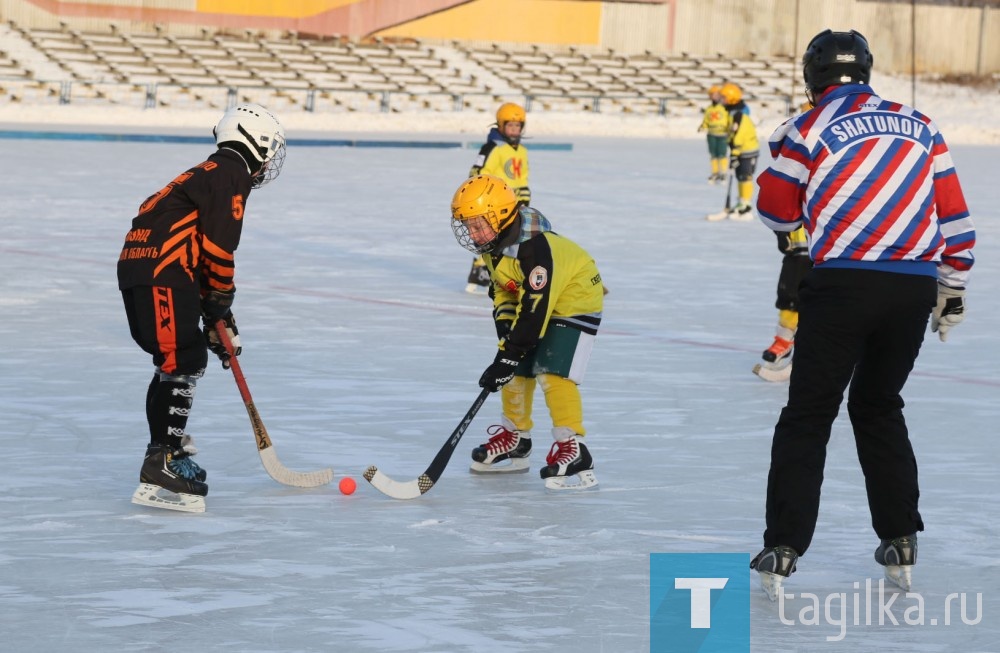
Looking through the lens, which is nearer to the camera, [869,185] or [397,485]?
A: [869,185]

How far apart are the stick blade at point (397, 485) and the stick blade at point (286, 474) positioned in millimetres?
175

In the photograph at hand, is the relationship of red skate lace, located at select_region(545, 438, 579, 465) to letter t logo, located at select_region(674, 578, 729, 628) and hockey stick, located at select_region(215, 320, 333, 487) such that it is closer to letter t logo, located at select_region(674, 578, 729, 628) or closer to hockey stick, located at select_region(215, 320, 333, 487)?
hockey stick, located at select_region(215, 320, 333, 487)

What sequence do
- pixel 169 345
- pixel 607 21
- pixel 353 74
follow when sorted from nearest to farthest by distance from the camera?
pixel 169 345
pixel 353 74
pixel 607 21

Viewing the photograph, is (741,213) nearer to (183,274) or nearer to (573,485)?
(573,485)

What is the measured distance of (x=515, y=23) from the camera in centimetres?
4028

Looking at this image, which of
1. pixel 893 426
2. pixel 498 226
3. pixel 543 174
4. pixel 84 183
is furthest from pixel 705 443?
pixel 543 174

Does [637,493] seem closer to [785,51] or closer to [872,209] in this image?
[872,209]

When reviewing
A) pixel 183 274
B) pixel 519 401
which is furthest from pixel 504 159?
pixel 183 274

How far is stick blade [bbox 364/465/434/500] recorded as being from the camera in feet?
14.7

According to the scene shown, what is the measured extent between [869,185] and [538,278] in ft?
4.32

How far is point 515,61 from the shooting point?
3922cm

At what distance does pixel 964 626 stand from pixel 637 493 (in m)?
1.41

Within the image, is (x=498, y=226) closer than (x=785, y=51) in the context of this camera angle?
Yes

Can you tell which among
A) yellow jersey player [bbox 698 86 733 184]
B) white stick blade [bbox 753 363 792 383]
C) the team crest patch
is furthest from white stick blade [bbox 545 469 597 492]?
yellow jersey player [bbox 698 86 733 184]
